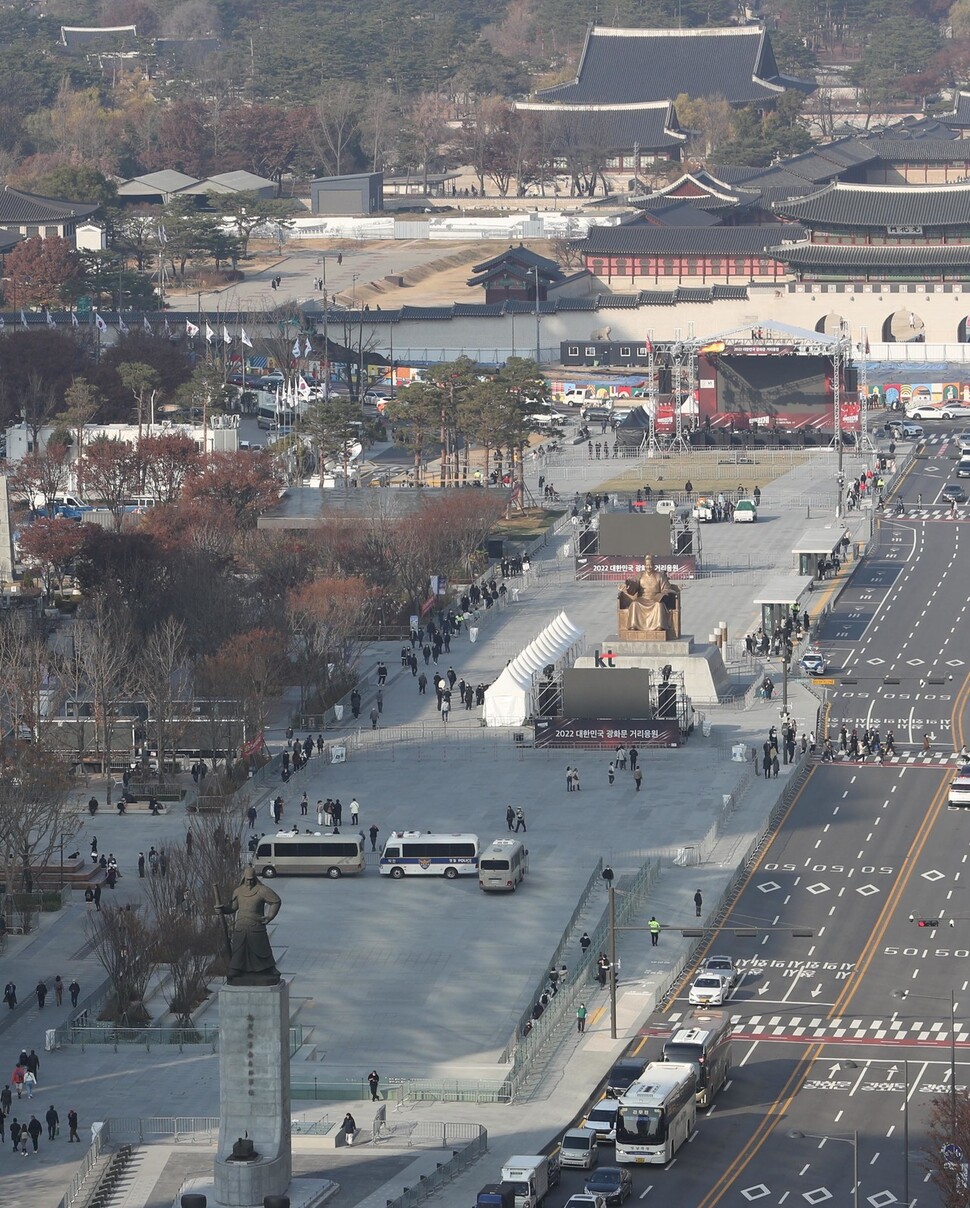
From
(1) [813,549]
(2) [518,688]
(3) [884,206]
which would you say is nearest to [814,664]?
(2) [518,688]

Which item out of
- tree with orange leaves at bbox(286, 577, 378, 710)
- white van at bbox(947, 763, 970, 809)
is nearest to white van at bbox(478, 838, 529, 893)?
white van at bbox(947, 763, 970, 809)

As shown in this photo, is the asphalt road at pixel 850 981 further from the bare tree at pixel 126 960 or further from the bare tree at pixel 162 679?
the bare tree at pixel 162 679

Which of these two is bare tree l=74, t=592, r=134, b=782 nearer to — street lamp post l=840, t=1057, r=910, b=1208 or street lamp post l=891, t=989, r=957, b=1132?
street lamp post l=891, t=989, r=957, b=1132

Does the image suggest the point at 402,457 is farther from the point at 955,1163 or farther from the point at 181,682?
the point at 955,1163

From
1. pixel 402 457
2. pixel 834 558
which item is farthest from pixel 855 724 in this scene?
pixel 402 457

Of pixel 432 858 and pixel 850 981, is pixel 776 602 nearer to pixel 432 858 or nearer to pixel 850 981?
pixel 432 858

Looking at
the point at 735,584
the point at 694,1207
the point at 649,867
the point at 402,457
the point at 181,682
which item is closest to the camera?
the point at 694,1207
